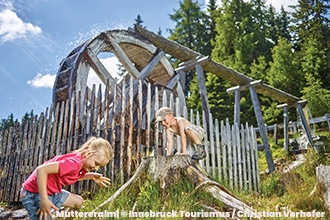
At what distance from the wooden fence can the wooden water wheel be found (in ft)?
3.77

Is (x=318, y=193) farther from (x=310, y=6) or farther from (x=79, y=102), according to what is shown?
(x=310, y=6)

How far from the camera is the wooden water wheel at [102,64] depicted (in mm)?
7815

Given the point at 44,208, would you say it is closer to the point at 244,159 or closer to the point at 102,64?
the point at 244,159

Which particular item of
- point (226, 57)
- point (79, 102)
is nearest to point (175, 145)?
point (79, 102)

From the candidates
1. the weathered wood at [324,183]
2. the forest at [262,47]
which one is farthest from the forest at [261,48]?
the weathered wood at [324,183]

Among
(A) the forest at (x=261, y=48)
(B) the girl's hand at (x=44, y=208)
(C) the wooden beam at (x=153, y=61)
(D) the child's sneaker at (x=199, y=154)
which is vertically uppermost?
(A) the forest at (x=261, y=48)

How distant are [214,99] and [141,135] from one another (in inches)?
558

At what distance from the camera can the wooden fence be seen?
5078 millimetres

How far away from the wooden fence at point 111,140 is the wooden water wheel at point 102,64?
115 centimetres

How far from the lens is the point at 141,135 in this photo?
5375mm

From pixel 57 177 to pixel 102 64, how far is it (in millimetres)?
6368

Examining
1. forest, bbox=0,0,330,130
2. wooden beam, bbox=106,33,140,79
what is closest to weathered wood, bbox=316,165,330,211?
wooden beam, bbox=106,33,140,79

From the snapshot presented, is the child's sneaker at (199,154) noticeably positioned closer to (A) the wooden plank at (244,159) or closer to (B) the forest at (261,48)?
(A) the wooden plank at (244,159)

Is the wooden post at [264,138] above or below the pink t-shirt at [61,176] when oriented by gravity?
above
